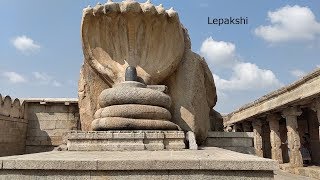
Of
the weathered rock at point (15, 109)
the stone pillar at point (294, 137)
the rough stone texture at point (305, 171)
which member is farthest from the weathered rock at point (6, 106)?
the stone pillar at point (294, 137)

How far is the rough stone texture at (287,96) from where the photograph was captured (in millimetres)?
13422

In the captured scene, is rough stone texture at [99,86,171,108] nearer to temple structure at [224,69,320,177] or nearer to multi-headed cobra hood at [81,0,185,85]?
multi-headed cobra hood at [81,0,185,85]

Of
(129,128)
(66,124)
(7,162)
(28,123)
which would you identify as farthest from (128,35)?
(28,123)

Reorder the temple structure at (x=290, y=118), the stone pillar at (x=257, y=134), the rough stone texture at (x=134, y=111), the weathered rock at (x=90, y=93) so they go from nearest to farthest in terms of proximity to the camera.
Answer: the rough stone texture at (x=134, y=111)
the weathered rock at (x=90, y=93)
the temple structure at (x=290, y=118)
the stone pillar at (x=257, y=134)

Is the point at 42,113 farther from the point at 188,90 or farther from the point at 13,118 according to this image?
the point at 188,90

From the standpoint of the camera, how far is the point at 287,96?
52.5 ft

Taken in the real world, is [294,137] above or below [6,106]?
below

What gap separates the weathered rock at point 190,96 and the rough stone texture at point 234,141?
503 millimetres

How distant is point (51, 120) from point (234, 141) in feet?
27.1

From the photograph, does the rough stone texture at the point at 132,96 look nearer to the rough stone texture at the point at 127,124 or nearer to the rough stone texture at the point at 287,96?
the rough stone texture at the point at 127,124

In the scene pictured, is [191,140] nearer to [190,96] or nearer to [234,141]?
[190,96]

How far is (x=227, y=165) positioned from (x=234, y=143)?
427cm

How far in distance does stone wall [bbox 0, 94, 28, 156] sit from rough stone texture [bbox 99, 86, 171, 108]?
775 cm

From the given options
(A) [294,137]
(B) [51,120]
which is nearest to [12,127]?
(B) [51,120]
